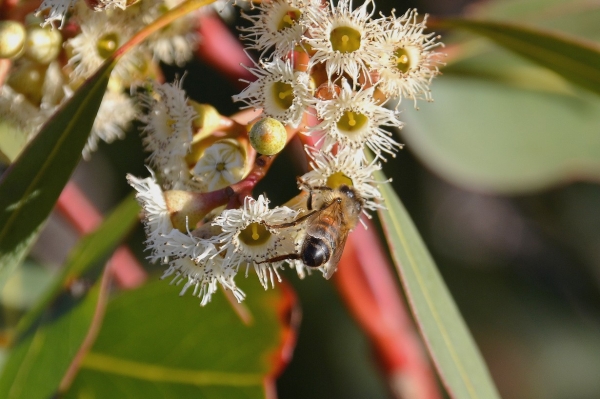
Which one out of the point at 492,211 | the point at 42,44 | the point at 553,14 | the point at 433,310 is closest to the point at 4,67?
the point at 42,44

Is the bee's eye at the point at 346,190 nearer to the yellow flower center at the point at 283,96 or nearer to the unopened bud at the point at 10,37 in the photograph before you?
the yellow flower center at the point at 283,96

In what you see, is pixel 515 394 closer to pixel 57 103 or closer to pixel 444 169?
pixel 444 169

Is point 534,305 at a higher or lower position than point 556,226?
lower

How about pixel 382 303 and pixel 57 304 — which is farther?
pixel 382 303

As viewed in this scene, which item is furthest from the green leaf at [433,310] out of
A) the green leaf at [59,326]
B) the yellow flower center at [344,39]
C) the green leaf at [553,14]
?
the green leaf at [553,14]

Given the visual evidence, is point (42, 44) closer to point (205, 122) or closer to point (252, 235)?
point (205, 122)

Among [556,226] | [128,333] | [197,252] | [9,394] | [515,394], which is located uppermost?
[197,252]

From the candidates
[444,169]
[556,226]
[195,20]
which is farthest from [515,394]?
[195,20]
